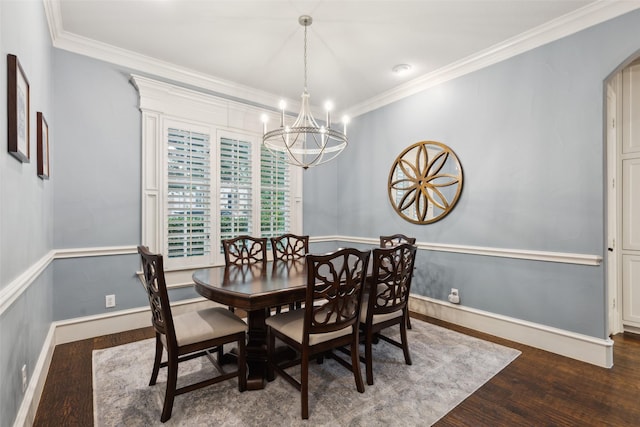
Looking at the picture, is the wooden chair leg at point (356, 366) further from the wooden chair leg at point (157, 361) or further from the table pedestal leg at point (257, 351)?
the wooden chair leg at point (157, 361)

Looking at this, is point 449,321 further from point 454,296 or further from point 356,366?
point 356,366

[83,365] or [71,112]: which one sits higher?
[71,112]

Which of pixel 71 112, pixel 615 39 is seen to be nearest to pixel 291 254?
pixel 71 112

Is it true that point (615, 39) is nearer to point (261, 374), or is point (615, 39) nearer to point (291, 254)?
point (291, 254)

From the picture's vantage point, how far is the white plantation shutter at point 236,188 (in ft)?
12.6

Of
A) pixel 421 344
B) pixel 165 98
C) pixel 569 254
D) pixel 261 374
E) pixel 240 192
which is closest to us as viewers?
pixel 261 374

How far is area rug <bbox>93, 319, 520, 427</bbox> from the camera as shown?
1833mm

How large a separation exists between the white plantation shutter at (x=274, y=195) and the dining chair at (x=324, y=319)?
2.17 m

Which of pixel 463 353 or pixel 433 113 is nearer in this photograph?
pixel 463 353

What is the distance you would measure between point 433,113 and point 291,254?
233cm

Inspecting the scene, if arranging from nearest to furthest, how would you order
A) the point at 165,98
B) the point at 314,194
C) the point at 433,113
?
the point at 165,98
the point at 433,113
the point at 314,194

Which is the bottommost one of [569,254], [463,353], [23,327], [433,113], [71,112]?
[463,353]

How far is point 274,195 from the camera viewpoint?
4332 millimetres

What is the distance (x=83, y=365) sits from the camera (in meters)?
2.46
